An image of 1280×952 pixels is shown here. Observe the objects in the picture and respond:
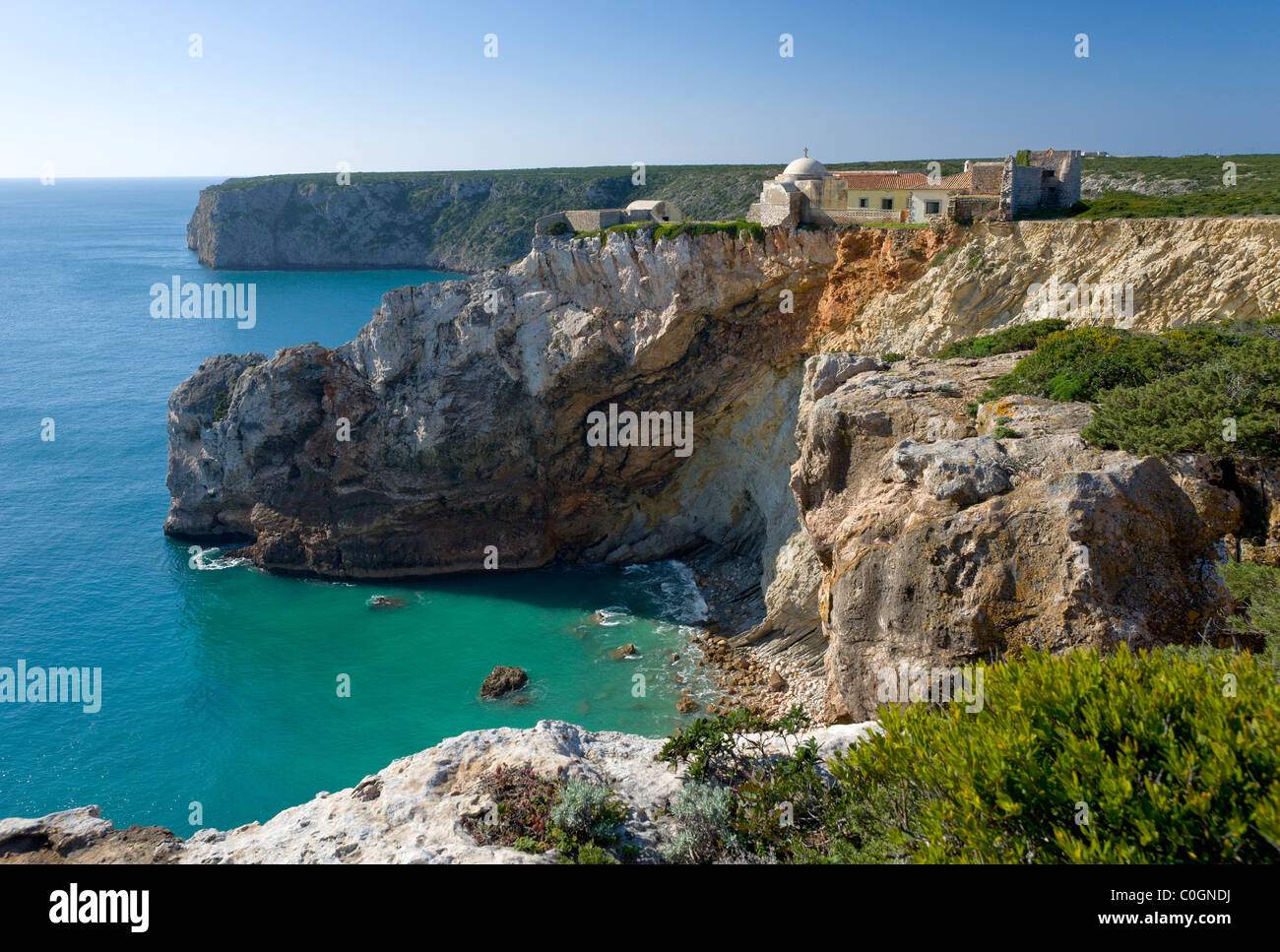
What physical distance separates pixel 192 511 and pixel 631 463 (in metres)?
24.2

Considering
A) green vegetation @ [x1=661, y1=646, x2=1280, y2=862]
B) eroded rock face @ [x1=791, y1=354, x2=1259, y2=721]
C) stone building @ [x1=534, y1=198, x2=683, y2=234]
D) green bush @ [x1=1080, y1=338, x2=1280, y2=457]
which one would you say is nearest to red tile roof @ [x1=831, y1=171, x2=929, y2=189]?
stone building @ [x1=534, y1=198, x2=683, y2=234]

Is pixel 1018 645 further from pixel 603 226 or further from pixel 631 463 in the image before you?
pixel 603 226

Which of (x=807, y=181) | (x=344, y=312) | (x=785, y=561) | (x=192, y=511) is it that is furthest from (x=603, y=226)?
(x=344, y=312)

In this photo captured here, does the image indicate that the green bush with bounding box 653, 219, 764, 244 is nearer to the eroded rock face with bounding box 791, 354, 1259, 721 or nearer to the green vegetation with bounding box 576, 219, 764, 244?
the green vegetation with bounding box 576, 219, 764, 244

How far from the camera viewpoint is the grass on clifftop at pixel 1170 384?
15.0m

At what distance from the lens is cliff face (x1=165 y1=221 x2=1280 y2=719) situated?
1434cm

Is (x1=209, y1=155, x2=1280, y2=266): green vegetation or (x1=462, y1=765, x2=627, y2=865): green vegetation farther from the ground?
(x1=209, y1=155, x2=1280, y2=266): green vegetation

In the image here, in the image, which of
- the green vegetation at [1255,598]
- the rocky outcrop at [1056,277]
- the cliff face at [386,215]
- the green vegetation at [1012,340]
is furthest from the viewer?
the cliff face at [386,215]

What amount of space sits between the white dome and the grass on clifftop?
21.9 m

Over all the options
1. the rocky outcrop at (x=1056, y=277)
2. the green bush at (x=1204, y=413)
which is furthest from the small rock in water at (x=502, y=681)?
the green bush at (x=1204, y=413)

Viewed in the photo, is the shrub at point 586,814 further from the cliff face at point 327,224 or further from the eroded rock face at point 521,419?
the cliff face at point 327,224

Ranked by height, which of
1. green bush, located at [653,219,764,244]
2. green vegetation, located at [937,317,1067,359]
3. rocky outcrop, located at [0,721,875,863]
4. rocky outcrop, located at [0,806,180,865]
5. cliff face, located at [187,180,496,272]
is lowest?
rocky outcrop, located at [0,806,180,865]

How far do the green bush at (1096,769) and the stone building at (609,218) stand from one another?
3322cm

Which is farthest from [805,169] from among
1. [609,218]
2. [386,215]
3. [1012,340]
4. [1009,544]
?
[386,215]
